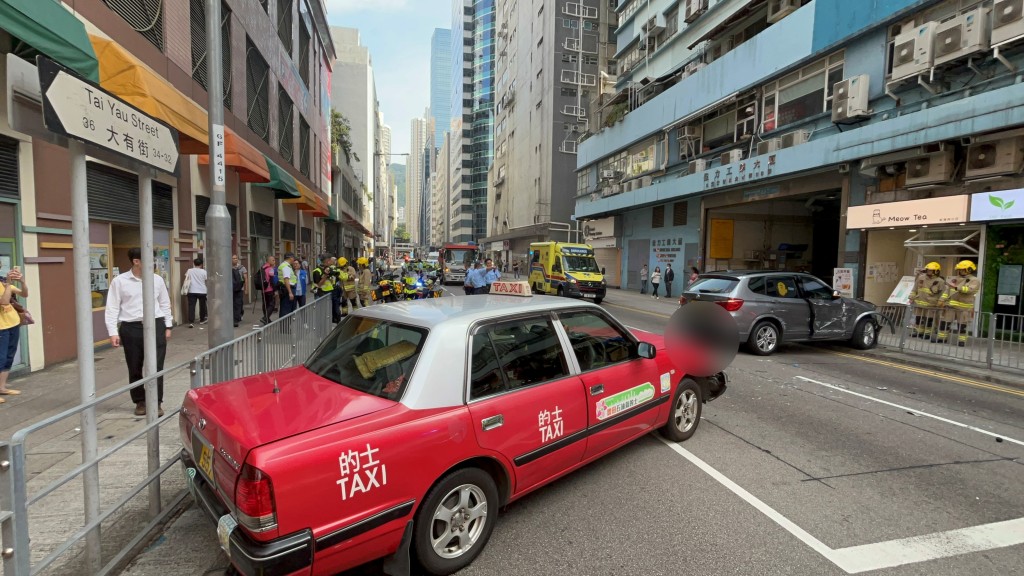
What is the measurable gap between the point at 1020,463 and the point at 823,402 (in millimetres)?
1959

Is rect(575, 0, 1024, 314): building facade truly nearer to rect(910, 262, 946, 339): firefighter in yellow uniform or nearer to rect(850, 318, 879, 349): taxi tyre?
rect(910, 262, 946, 339): firefighter in yellow uniform

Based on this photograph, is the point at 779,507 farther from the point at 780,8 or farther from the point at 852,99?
the point at 780,8

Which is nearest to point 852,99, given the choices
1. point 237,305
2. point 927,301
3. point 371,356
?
point 927,301

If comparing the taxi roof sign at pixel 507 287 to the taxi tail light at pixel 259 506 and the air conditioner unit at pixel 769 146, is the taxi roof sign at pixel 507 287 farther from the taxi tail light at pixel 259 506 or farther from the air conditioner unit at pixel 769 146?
the air conditioner unit at pixel 769 146

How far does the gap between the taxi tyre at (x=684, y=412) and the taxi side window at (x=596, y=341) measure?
86 cm

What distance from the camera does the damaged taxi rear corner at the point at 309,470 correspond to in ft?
7.01

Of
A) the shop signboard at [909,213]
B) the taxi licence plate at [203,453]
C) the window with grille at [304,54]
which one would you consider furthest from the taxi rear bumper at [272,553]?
the window with grille at [304,54]

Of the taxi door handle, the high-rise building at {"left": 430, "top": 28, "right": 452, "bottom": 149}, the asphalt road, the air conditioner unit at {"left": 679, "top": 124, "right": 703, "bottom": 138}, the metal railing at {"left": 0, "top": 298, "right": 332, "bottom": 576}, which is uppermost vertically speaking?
the high-rise building at {"left": 430, "top": 28, "right": 452, "bottom": 149}

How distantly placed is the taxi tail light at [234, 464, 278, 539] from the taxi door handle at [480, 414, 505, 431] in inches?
46.3

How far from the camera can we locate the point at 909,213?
42.1ft

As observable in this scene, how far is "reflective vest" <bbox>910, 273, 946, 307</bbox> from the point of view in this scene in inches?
420

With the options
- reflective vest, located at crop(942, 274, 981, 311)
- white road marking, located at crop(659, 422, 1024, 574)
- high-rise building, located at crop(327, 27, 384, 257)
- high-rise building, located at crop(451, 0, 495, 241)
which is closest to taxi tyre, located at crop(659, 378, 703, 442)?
white road marking, located at crop(659, 422, 1024, 574)

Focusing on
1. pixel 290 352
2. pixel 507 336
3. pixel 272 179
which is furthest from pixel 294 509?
pixel 272 179

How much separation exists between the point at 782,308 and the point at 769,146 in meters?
10.9
